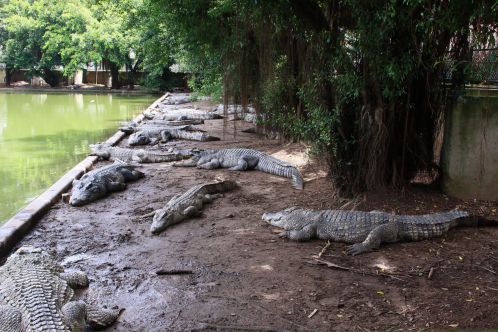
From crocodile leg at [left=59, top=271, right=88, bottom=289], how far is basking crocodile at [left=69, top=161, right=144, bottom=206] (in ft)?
8.73

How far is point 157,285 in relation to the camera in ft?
13.7

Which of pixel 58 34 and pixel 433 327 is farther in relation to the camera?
pixel 58 34

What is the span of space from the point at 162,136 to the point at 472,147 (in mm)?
8310

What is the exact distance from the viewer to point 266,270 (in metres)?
4.41

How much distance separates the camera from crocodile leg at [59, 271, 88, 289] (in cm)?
407

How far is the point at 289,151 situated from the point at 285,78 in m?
1.62

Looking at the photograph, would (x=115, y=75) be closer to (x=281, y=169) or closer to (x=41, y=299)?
(x=281, y=169)

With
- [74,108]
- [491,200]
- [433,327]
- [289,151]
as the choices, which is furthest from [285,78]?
[74,108]

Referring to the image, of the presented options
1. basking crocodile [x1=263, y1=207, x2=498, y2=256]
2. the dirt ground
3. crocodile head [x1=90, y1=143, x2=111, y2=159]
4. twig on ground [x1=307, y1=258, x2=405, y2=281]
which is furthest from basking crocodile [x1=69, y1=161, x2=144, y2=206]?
twig on ground [x1=307, y1=258, x2=405, y2=281]

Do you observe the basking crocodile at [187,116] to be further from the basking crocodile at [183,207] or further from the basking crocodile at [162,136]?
the basking crocodile at [183,207]

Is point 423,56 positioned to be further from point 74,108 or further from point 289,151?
point 74,108

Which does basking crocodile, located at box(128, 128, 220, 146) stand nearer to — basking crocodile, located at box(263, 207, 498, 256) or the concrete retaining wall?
the concrete retaining wall

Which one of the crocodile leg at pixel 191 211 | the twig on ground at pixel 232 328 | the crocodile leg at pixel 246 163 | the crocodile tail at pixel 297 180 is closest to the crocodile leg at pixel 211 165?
the crocodile leg at pixel 246 163

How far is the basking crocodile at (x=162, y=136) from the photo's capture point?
12266mm
